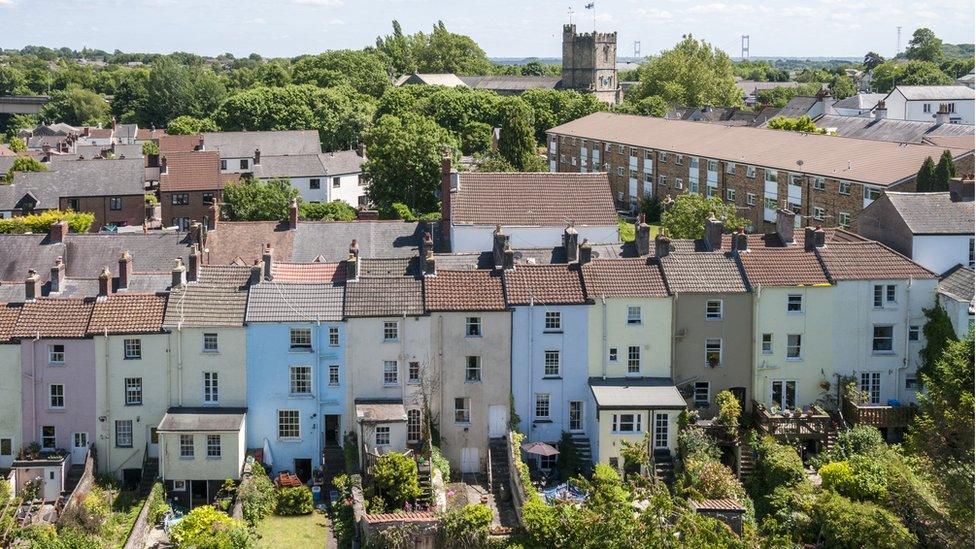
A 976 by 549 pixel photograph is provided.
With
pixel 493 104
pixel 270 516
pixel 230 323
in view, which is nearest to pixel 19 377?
pixel 230 323

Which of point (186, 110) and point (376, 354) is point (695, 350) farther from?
point (186, 110)

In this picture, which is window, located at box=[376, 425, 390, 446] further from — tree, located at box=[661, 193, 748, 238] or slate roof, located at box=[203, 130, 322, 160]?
slate roof, located at box=[203, 130, 322, 160]

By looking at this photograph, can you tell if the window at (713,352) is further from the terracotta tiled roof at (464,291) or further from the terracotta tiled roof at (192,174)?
the terracotta tiled roof at (192,174)

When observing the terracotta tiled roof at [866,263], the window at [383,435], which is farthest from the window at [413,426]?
the terracotta tiled roof at [866,263]

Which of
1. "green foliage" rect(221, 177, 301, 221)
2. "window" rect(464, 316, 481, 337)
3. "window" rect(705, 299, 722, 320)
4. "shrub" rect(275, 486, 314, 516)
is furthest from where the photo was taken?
"green foliage" rect(221, 177, 301, 221)

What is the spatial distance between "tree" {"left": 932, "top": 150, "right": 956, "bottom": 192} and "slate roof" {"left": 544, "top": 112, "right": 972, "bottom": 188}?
10.2ft

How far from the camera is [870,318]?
4756cm

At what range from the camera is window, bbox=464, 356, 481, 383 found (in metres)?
45.6

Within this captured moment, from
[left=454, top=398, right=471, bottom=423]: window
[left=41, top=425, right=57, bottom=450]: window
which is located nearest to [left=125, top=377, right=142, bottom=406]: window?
[left=41, top=425, right=57, bottom=450]: window

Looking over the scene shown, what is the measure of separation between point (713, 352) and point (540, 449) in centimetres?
832

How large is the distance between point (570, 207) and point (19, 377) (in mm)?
28231

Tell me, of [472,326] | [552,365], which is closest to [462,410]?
[472,326]

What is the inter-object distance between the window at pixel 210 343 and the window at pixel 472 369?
31.3 ft

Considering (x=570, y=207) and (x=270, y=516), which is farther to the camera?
(x=570, y=207)
